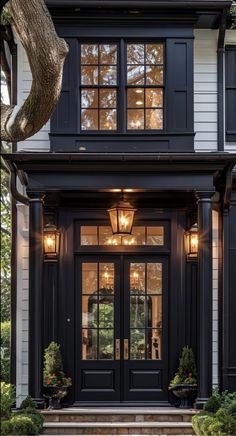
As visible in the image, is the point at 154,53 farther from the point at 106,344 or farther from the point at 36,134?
the point at 106,344

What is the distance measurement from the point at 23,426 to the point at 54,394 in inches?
68.8

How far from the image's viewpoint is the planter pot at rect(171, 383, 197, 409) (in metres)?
10.4

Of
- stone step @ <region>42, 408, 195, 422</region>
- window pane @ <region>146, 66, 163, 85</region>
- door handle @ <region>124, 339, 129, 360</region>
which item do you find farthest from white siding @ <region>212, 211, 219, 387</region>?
window pane @ <region>146, 66, 163, 85</region>

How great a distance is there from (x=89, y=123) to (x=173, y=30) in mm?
1776

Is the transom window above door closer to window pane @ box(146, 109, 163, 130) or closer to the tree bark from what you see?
window pane @ box(146, 109, 163, 130)

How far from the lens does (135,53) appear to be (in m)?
10.9

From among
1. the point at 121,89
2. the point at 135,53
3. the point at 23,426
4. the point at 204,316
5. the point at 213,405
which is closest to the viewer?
the point at 23,426

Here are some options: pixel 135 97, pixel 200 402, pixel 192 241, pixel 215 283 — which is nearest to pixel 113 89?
pixel 135 97

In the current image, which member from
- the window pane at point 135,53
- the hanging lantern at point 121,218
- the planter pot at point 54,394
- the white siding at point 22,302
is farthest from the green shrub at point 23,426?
the window pane at point 135,53

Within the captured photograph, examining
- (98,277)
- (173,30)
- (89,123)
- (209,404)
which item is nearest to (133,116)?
(89,123)

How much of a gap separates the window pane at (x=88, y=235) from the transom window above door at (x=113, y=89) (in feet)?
4.70

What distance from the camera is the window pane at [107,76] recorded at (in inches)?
426

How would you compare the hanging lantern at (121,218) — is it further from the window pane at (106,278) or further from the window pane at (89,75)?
the window pane at (89,75)

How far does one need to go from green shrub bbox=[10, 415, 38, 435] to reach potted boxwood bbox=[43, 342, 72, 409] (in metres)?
1.46
